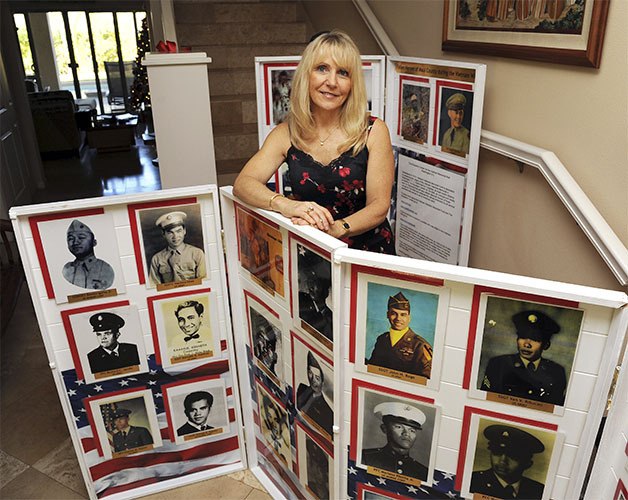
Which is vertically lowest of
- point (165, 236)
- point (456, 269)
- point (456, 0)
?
point (165, 236)

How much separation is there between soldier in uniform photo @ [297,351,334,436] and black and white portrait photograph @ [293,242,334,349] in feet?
0.37

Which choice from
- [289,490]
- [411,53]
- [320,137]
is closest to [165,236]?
[320,137]

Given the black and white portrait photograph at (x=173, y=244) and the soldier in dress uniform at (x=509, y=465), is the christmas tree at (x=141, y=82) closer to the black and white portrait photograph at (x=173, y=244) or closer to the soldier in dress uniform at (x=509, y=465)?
the black and white portrait photograph at (x=173, y=244)

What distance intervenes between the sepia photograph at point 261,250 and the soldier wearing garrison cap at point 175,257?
0.16 metres

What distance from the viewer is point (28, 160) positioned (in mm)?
6078

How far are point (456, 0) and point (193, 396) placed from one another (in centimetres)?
222

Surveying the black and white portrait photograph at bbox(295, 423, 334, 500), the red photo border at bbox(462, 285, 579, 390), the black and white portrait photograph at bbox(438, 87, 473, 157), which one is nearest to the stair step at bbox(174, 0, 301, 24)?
the black and white portrait photograph at bbox(438, 87, 473, 157)

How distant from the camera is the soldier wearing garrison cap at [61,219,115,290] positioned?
1641 mm

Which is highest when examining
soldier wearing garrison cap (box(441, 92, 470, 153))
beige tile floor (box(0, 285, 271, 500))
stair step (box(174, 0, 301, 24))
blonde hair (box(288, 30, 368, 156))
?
stair step (box(174, 0, 301, 24))

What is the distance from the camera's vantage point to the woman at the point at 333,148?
1705mm

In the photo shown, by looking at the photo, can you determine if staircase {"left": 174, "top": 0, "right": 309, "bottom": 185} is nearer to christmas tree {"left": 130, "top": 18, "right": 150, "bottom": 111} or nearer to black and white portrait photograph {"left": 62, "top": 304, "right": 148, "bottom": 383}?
christmas tree {"left": 130, "top": 18, "right": 150, "bottom": 111}

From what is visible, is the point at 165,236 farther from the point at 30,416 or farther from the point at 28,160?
the point at 28,160

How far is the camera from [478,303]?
3.72 ft

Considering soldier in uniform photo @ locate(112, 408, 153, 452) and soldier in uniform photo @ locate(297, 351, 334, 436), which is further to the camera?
soldier in uniform photo @ locate(112, 408, 153, 452)
